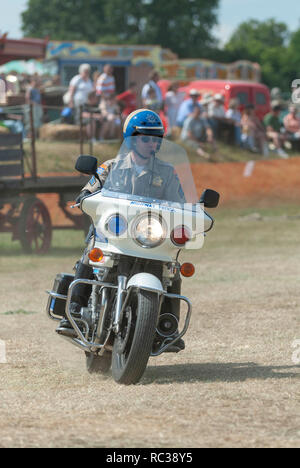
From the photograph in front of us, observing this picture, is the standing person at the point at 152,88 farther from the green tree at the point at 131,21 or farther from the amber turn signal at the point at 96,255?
the green tree at the point at 131,21

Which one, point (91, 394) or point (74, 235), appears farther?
point (74, 235)

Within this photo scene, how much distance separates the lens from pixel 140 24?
84500mm

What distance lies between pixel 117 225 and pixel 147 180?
17.8 inches

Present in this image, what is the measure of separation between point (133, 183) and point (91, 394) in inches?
56.7

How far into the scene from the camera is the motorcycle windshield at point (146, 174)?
21.9 ft

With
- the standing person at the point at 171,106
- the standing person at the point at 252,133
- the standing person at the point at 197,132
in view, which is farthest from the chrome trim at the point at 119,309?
the standing person at the point at 252,133

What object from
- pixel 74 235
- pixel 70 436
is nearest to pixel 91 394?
pixel 70 436

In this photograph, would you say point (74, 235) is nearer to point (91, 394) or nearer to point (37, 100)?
point (37, 100)

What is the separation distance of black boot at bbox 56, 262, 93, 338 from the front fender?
610mm

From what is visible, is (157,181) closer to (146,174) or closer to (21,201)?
(146,174)

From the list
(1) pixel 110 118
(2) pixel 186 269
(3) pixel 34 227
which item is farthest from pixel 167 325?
(1) pixel 110 118
